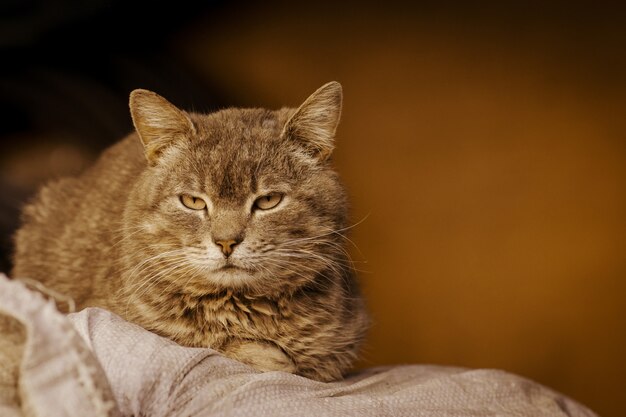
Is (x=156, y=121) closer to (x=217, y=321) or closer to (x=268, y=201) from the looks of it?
(x=268, y=201)

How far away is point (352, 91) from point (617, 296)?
1261 mm

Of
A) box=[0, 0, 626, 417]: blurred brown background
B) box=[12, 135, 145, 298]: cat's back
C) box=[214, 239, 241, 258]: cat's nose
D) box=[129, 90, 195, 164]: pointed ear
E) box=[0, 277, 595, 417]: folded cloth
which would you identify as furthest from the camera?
box=[0, 0, 626, 417]: blurred brown background

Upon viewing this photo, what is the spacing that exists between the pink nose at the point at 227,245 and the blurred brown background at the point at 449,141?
123cm

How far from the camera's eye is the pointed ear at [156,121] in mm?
1716

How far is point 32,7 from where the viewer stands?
114 inches

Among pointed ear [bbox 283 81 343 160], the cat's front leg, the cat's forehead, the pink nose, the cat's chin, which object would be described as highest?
pointed ear [bbox 283 81 343 160]

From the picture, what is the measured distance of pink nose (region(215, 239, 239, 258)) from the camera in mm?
1591

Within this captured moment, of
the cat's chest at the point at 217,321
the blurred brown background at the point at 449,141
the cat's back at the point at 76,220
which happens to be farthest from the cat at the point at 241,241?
the blurred brown background at the point at 449,141

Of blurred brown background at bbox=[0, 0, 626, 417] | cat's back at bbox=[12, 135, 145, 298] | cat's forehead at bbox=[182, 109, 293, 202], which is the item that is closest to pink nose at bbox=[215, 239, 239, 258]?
cat's forehead at bbox=[182, 109, 293, 202]

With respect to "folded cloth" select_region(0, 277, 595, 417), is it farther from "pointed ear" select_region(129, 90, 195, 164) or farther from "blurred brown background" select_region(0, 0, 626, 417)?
"blurred brown background" select_region(0, 0, 626, 417)

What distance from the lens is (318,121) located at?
1.82m

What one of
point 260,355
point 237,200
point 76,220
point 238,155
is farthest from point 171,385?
point 76,220

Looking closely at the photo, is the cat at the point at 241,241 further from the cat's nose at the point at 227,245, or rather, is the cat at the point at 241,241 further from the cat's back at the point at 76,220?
the cat's back at the point at 76,220

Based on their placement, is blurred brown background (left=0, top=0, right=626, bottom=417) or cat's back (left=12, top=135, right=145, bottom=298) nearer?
cat's back (left=12, top=135, right=145, bottom=298)
